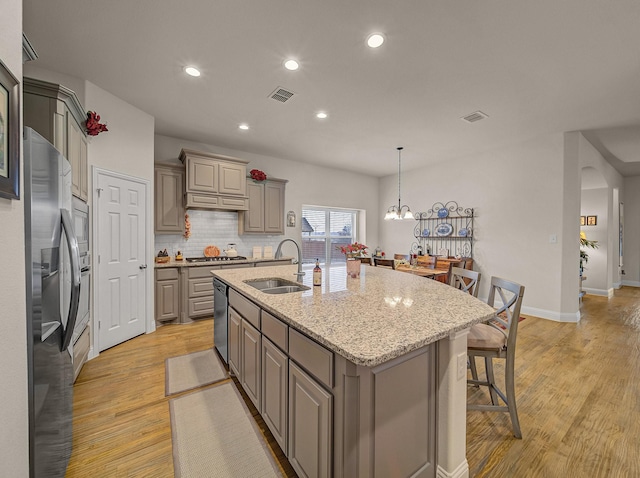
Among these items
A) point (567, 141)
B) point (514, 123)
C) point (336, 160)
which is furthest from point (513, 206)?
point (336, 160)

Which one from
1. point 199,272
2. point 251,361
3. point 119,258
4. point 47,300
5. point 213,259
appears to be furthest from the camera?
point 213,259

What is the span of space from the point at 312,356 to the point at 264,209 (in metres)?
3.97

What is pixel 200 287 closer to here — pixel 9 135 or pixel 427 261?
pixel 9 135

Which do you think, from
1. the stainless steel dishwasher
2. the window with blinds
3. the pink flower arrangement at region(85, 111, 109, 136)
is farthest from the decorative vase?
the window with blinds

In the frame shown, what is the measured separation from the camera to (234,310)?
224 centimetres

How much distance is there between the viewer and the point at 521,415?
1.94 metres

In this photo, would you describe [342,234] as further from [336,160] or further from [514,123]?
[514,123]

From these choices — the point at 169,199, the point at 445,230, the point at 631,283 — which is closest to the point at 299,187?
the point at 169,199

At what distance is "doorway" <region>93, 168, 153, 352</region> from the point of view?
288 centimetres

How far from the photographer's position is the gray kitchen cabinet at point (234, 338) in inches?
84.2

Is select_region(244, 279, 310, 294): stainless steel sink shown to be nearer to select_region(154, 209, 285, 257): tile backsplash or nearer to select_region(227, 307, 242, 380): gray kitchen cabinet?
select_region(227, 307, 242, 380): gray kitchen cabinet

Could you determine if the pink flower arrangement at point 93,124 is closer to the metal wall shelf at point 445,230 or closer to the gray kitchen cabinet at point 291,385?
the gray kitchen cabinet at point 291,385

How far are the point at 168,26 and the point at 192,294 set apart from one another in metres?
3.11

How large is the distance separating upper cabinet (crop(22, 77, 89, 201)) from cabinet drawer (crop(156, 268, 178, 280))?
1572 millimetres
